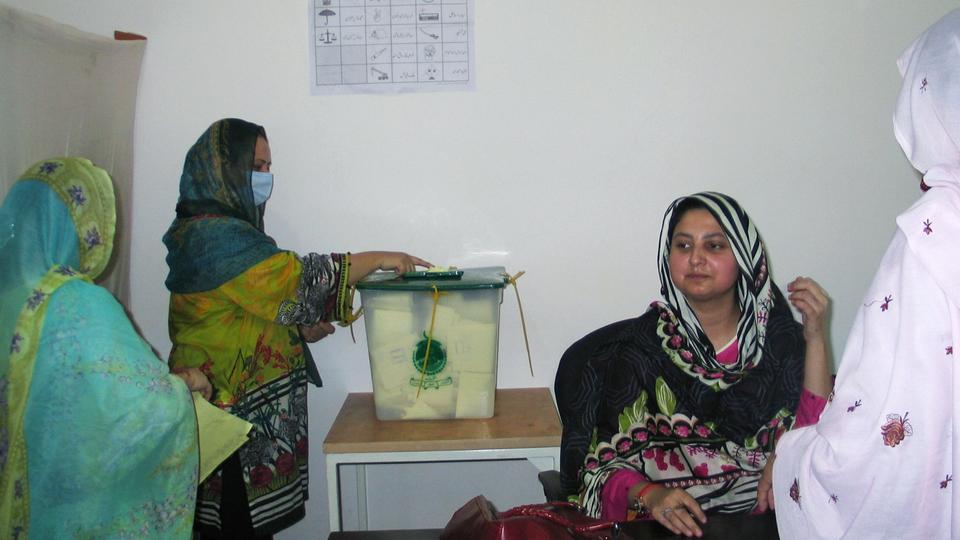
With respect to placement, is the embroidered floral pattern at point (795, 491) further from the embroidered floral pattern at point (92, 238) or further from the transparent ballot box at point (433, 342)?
the embroidered floral pattern at point (92, 238)

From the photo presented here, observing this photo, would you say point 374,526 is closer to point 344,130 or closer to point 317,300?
point 317,300

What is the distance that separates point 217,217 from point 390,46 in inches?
29.2

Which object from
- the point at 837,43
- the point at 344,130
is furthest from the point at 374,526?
the point at 837,43

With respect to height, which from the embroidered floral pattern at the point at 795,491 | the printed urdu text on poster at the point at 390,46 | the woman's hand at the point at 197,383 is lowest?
the embroidered floral pattern at the point at 795,491

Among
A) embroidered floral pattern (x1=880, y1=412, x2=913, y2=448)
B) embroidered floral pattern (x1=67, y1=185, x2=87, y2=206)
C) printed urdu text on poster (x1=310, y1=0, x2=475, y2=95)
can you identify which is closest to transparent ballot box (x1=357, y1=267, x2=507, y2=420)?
printed urdu text on poster (x1=310, y1=0, x2=475, y2=95)

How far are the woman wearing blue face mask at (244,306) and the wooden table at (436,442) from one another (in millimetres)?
169

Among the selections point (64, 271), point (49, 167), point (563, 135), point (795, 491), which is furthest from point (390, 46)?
point (795, 491)

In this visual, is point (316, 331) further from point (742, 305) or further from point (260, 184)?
point (742, 305)

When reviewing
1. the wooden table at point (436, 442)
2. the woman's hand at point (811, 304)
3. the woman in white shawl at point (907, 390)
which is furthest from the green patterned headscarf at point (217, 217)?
the woman in white shawl at point (907, 390)

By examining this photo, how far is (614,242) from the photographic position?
2.23 m

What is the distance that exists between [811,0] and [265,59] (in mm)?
1623

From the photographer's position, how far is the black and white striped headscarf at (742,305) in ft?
5.34

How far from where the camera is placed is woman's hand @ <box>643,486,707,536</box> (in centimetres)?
111

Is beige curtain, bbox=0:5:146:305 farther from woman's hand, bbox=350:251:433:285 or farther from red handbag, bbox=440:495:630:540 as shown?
red handbag, bbox=440:495:630:540
